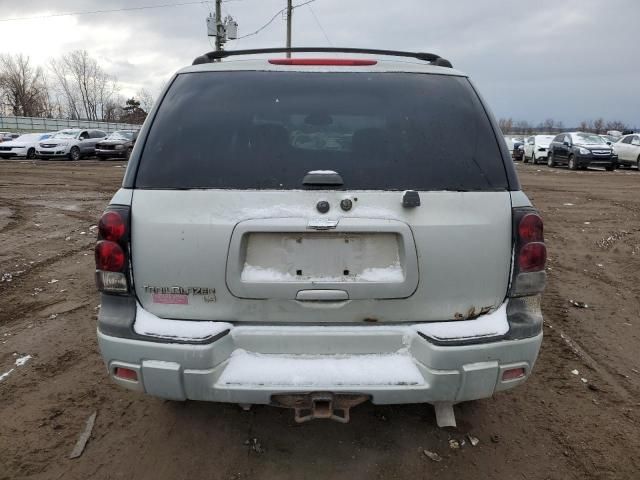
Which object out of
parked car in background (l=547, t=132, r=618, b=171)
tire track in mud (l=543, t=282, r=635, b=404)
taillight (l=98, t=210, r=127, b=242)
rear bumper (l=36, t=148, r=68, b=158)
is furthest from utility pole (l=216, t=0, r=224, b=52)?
taillight (l=98, t=210, r=127, b=242)

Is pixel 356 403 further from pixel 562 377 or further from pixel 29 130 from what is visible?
pixel 29 130

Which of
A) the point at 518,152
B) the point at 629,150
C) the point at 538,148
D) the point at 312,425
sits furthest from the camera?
the point at 518,152

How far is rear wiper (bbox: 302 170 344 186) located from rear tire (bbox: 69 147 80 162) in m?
26.9

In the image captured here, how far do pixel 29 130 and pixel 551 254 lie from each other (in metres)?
66.0

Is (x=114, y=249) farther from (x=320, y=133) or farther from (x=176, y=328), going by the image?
(x=320, y=133)

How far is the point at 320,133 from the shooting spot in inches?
95.8

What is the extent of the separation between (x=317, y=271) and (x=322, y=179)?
41cm

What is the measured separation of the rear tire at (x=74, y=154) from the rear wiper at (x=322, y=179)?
88.3 ft

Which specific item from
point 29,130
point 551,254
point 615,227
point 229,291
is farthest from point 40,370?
point 29,130

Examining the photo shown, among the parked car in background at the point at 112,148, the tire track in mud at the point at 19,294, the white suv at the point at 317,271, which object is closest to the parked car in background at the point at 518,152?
the parked car in background at the point at 112,148

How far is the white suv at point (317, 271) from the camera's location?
2123 millimetres

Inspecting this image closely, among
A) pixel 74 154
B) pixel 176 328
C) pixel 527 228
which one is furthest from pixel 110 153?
pixel 527 228

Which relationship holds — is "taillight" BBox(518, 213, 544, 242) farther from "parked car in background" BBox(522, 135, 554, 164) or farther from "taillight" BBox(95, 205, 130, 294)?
"parked car in background" BBox(522, 135, 554, 164)

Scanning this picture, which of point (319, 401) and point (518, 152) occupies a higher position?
point (319, 401)
